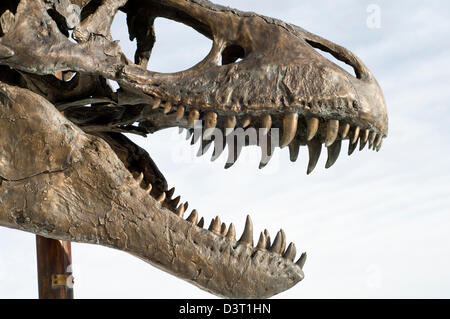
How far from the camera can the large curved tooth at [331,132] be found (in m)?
2.96

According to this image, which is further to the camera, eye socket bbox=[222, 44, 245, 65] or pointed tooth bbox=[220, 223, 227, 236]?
eye socket bbox=[222, 44, 245, 65]

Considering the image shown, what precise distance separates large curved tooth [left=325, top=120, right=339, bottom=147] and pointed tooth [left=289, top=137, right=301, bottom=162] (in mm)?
217

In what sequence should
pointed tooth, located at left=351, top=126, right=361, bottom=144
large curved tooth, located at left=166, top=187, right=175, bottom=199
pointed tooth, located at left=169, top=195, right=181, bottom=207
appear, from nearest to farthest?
pointed tooth, located at left=351, top=126, right=361, bottom=144, pointed tooth, located at left=169, top=195, right=181, bottom=207, large curved tooth, located at left=166, top=187, right=175, bottom=199

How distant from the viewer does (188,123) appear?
122 inches

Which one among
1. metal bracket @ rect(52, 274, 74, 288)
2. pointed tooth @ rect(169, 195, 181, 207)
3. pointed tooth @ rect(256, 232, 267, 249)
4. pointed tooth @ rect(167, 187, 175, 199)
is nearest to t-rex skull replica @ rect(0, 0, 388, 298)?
pointed tooth @ rect(256, 232, 267, 249)

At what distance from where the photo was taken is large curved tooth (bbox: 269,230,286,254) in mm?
3061

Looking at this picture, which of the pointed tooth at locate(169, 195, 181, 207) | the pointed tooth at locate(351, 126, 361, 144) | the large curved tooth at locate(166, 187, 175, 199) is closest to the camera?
the pointed tooth at locate(351, 126, 361, 144)

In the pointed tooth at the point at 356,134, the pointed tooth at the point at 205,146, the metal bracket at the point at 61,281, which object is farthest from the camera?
the metal bracket at the point at 61,281

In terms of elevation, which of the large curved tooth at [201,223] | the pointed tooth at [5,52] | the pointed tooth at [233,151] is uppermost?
the pointed tooth at [5,52]

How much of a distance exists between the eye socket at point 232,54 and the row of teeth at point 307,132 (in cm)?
38

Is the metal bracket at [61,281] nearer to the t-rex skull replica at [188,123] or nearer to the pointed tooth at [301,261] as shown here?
the t-rex skull replica at [188,123]

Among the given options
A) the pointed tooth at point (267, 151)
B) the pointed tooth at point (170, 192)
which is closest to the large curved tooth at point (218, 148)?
the pointed tooth at point (267, 151)

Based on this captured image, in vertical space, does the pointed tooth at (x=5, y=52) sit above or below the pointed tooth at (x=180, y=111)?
above

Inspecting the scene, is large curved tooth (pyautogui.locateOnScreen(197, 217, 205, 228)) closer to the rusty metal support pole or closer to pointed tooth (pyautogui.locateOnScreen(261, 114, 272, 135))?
pointed tooth (pyautogui.locateOnScreen(261, 114, 272, 135))
